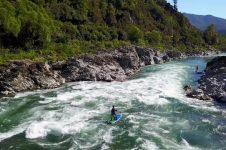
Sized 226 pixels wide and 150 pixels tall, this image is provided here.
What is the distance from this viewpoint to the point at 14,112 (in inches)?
1884

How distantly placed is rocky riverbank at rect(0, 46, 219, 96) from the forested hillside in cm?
514

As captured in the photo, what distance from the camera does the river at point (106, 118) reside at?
3709 cm

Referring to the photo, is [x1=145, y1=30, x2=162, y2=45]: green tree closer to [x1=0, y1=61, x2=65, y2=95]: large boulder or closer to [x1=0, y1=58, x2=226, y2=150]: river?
[x1=0, y1=61, x2=65, y2=95]: large boulder

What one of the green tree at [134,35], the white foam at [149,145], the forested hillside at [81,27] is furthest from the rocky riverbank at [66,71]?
the green tree at [134,35]

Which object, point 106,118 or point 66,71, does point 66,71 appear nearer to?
point 66,71

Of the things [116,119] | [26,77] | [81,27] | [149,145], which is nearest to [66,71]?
[26,77]

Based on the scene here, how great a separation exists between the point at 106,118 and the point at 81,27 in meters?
72.1

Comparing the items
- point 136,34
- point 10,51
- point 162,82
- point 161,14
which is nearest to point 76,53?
point 10,51

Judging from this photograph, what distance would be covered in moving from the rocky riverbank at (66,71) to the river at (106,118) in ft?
10.2

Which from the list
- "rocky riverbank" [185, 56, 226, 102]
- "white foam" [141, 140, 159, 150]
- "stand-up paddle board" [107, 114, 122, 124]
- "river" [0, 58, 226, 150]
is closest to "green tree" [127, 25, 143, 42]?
"rocky riverbank" [185, 56, 226, 102]

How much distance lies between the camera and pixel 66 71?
232 feet

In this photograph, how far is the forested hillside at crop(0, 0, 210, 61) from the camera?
257 feet

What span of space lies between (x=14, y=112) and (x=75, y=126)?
10242mm

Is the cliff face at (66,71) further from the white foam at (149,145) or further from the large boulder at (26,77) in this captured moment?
the white foam at (149,145)
